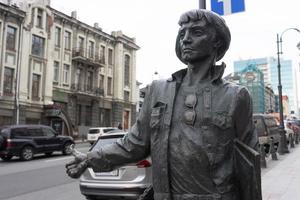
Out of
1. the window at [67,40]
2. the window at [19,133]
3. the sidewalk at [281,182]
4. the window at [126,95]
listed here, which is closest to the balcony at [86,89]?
the window at [67,40]

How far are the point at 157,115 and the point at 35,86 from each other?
1344 inches

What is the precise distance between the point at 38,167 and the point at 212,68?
1482 cm

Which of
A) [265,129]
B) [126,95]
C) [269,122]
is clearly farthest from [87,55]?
[265,129]

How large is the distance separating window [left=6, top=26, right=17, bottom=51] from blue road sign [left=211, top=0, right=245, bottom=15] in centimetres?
2838

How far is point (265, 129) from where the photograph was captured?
1673 centimetres

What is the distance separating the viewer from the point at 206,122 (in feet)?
6.28

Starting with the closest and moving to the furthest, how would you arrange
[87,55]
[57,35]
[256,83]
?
[57,35] → [87,55] → [256,83]

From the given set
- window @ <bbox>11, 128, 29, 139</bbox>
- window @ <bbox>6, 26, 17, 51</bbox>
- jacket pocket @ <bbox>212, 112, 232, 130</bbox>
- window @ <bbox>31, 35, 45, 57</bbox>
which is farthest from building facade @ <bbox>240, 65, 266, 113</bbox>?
jacket pocket @ <bbox>212, 112, 232, 130</bbox>

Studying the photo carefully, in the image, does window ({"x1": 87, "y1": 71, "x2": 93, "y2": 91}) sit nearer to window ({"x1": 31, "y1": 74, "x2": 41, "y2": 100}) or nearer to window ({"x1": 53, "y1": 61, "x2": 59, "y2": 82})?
window ({"x1": 53, "y1": 61, "x2": 59, "y2": 82})

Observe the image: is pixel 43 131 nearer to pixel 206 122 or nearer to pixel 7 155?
pixel 7 155

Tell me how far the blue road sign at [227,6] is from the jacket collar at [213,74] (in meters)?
4.52

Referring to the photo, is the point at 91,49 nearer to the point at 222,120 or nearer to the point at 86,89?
the point at 86,89

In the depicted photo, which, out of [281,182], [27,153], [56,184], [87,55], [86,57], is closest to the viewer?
[281,182]

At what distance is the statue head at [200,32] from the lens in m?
2.03
